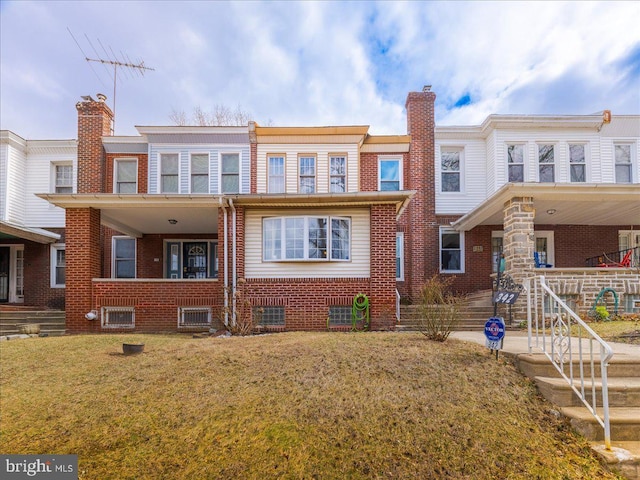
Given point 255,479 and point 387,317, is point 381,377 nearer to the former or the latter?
point 255,479

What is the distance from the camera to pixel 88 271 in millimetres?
9320

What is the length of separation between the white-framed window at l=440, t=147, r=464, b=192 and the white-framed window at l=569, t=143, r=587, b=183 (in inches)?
155

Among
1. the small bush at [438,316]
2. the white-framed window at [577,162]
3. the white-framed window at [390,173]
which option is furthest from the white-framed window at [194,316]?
the white-framed window at [577,162]

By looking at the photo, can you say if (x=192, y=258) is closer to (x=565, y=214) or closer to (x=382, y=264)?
(x=382, y=264)

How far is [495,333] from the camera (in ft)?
15.4

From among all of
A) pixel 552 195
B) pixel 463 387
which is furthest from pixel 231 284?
pixel 552 195

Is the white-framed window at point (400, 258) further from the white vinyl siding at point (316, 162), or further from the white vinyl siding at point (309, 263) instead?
the white vinyl siding at point (309, 263)

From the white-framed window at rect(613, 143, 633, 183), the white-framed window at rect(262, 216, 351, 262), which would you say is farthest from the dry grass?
the white-framed window at rect(613, 143, 633, 183)

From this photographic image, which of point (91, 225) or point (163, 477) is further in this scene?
point (91, 225)

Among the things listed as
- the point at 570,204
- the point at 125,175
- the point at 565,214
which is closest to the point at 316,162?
the point at 125,175

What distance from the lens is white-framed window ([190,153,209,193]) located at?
43.4 feet

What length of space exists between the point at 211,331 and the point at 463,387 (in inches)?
258

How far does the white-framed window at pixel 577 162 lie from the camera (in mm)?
13312

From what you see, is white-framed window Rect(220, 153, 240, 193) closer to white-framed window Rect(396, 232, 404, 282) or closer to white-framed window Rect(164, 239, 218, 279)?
white-framed window Rect(164, 239, 218, 279)
